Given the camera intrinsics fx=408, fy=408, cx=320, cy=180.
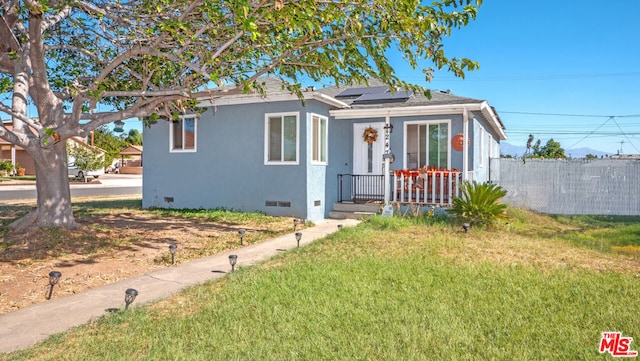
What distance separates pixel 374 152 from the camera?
1350 cm

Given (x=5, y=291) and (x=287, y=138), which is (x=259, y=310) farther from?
(x=287, y=138)

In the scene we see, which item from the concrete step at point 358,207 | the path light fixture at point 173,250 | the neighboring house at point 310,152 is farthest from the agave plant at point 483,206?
the path light fixture at point 173,250

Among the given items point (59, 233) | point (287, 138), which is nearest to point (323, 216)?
point (287, 138)

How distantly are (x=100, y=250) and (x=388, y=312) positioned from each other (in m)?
5.55

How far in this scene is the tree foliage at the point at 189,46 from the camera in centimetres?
664

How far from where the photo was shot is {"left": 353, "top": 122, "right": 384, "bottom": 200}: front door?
1334cm

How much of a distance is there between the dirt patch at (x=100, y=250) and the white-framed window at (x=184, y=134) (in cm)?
339

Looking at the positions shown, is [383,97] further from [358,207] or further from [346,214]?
[346,214]

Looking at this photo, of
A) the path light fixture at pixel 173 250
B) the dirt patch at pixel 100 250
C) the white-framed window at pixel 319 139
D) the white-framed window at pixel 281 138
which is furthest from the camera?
the white-framed window at pixel 319 139

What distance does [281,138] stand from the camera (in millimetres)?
12023

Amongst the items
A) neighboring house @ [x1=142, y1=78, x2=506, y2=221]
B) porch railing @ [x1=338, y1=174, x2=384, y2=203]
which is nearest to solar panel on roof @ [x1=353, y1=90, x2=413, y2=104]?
neighboring house @ [x1=142, y1=78, x2=506, y2=221]

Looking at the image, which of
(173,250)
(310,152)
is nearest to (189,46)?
(173,250)

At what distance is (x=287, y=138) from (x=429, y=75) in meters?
5.30

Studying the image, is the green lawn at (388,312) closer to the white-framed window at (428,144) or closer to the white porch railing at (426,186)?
the white porch railing at (426,186)
